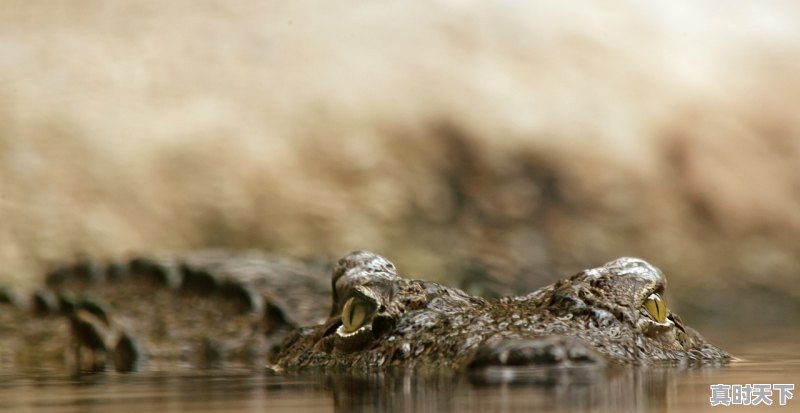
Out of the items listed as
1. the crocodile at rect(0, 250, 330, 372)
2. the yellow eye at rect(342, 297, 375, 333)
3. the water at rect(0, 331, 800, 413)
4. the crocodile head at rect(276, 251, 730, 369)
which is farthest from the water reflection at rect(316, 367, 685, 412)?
the crocodile at rect(0, 250, 330, 372)

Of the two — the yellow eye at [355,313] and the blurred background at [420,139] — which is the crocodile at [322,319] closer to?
the yellow eye at [355,313]

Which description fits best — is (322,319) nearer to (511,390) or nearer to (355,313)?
(355,313)

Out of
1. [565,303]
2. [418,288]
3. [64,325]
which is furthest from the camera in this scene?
[64,325]

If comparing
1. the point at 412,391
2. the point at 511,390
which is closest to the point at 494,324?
the point at 412,391

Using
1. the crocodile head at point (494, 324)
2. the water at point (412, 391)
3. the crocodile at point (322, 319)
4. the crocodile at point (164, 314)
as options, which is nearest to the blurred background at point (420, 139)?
the crocodile at point (164, 314)

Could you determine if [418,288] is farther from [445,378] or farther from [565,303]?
[445,378]

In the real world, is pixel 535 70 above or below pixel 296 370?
above

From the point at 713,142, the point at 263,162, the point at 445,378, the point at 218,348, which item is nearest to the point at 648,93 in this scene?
the point at 713,142
